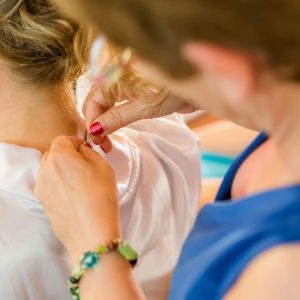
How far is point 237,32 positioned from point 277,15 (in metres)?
0.03

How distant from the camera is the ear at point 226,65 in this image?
1.47 feet

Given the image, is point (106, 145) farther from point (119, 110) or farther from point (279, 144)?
point (279, 144)

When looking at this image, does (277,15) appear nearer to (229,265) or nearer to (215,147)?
(229,265)

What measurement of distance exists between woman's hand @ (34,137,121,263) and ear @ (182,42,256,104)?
37cm

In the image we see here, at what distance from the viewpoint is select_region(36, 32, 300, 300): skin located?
1.52 ft

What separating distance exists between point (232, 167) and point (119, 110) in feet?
0.71

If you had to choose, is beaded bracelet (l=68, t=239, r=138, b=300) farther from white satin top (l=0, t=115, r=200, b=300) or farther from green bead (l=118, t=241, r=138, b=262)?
white satin top (l=0, t=115, r=200, b=300)

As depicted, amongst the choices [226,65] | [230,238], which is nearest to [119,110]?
[230,238]

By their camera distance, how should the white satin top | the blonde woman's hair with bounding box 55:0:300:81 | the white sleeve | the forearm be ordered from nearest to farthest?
1. the blonde woman's hair with bounding box 55:0:300:81
2. the forearm
3. the white satin top
4. the white sleeve

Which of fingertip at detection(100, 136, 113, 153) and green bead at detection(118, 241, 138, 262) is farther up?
fingertip at detection(100, 136, 113, 153)

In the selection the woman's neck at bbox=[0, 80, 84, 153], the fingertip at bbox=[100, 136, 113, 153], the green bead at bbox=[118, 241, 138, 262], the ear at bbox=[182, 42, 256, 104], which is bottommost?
the green bead at bbox=[118, 241, 138, 262]

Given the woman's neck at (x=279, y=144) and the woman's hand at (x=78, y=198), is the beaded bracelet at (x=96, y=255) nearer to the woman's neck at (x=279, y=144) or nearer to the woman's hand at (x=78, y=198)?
the woman's hand at (x=78, y=198)

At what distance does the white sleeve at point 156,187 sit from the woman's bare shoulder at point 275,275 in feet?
1.41

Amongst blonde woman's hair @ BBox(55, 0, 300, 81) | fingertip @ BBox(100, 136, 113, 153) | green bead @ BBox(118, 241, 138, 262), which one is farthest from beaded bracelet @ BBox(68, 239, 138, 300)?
blonde woman's hair @ BBox(55, 0, 300, 81)
